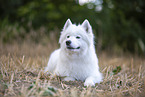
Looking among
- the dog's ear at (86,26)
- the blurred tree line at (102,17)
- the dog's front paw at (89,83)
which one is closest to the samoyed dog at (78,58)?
the dog's ear at (86,26)

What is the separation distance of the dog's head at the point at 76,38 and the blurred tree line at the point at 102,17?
183 inches

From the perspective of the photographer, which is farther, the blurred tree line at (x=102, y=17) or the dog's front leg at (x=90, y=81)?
the blurred tree line at (x=102, y=17)

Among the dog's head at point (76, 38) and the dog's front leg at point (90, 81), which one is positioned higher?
the dog's head at point (76, 38)

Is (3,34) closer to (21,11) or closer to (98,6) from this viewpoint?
(21,11)

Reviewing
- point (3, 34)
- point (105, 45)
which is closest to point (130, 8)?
point (105, 45)

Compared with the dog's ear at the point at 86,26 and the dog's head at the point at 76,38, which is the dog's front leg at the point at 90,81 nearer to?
the dog's head at the point at 76,38

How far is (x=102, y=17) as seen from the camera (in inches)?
365

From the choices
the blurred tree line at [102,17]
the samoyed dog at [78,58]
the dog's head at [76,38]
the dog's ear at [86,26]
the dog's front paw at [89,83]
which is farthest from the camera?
the blurred tree line at [102,17]

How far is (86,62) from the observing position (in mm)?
3857

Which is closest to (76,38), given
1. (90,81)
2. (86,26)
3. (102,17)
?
(86,26)

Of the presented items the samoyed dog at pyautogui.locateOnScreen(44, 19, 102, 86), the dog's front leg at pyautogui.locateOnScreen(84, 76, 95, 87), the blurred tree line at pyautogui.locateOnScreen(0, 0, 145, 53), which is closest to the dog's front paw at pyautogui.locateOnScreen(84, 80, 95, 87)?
the dog's front leg at pyautogui.locateOnScreen(84, 76, 95, 87)

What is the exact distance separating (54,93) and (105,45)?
707 centimetres

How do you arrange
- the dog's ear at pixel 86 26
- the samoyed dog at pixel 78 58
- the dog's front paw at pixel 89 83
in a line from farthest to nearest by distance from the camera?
the dog's ear at pixel 86 26 < the samoyed dog at pixel 78 58 < the dog's front paw at pixel 89 83

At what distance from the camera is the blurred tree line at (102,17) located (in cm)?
873
